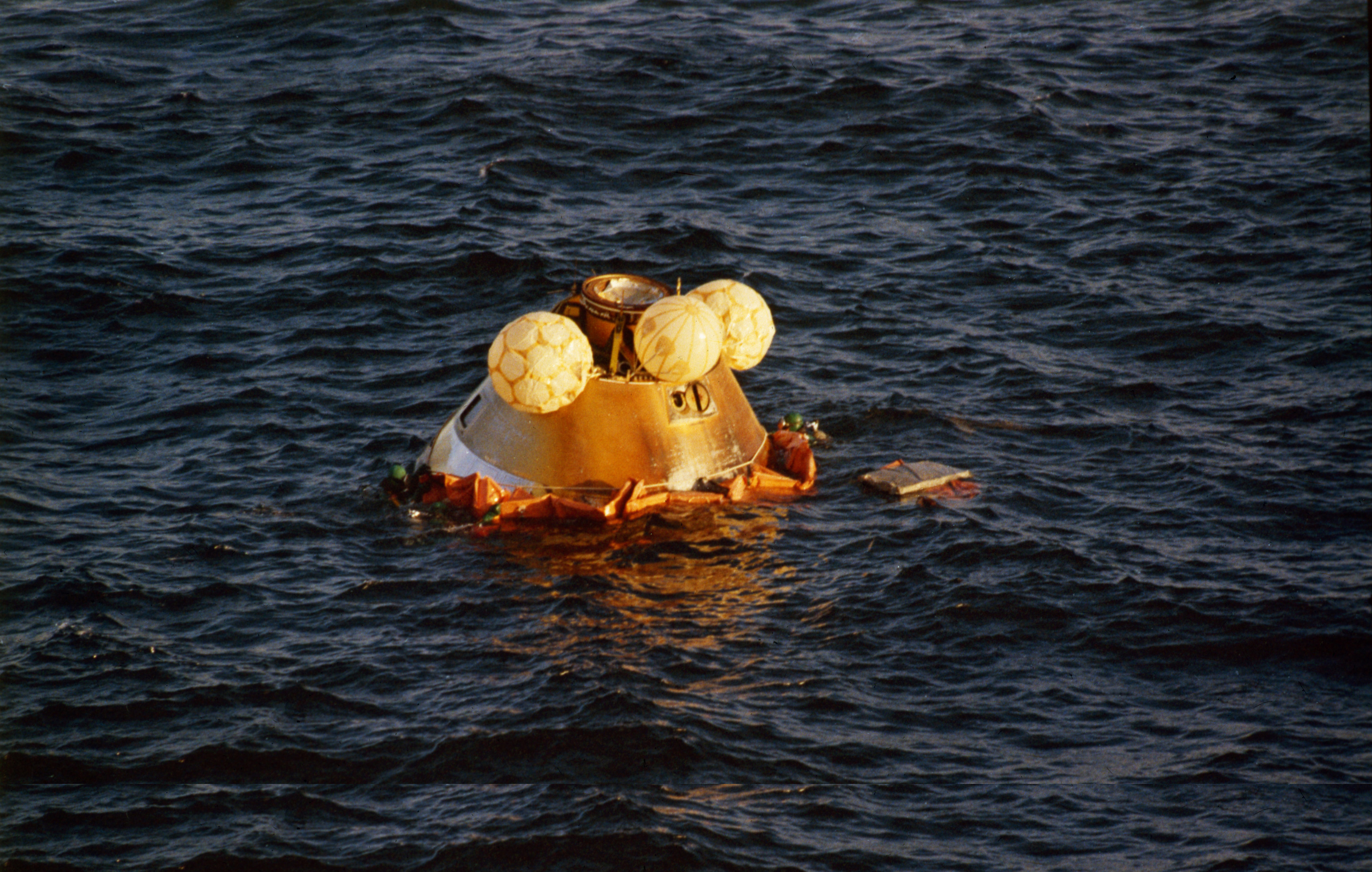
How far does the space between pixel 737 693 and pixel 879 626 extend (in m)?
1.64

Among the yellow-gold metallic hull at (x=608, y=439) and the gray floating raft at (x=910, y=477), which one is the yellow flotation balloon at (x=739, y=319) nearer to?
the yellow-gold metallic hull at (x=608, y=439)

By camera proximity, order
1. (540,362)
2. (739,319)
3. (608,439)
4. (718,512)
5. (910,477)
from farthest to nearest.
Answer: (910,477), (739,319), (718,512), (608,439), (540,362)

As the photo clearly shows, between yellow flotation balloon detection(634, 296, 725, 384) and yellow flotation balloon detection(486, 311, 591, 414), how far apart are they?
602 mm

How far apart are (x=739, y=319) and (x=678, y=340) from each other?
1408 mm

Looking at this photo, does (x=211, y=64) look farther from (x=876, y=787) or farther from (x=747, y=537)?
(x=876, y=787)

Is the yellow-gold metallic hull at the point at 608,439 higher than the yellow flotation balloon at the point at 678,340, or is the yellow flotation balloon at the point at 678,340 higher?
the yellow flotation balloon at the point at 678,340

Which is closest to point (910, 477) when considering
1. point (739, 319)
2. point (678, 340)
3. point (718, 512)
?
point (718, 512)

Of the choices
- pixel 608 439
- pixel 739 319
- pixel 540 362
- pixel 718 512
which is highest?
pixel 739 319

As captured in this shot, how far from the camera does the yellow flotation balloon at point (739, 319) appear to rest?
13.2 metres

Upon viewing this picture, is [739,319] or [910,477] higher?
[739,319]

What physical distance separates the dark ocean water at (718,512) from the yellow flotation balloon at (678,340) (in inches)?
63.9

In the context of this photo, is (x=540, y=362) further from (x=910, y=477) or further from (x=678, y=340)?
(x=910, y=477)

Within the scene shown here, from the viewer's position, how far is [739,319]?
13.2 meters

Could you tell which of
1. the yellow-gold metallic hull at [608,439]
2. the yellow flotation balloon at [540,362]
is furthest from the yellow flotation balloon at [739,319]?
the yellow flotation balloon at [540,362]
